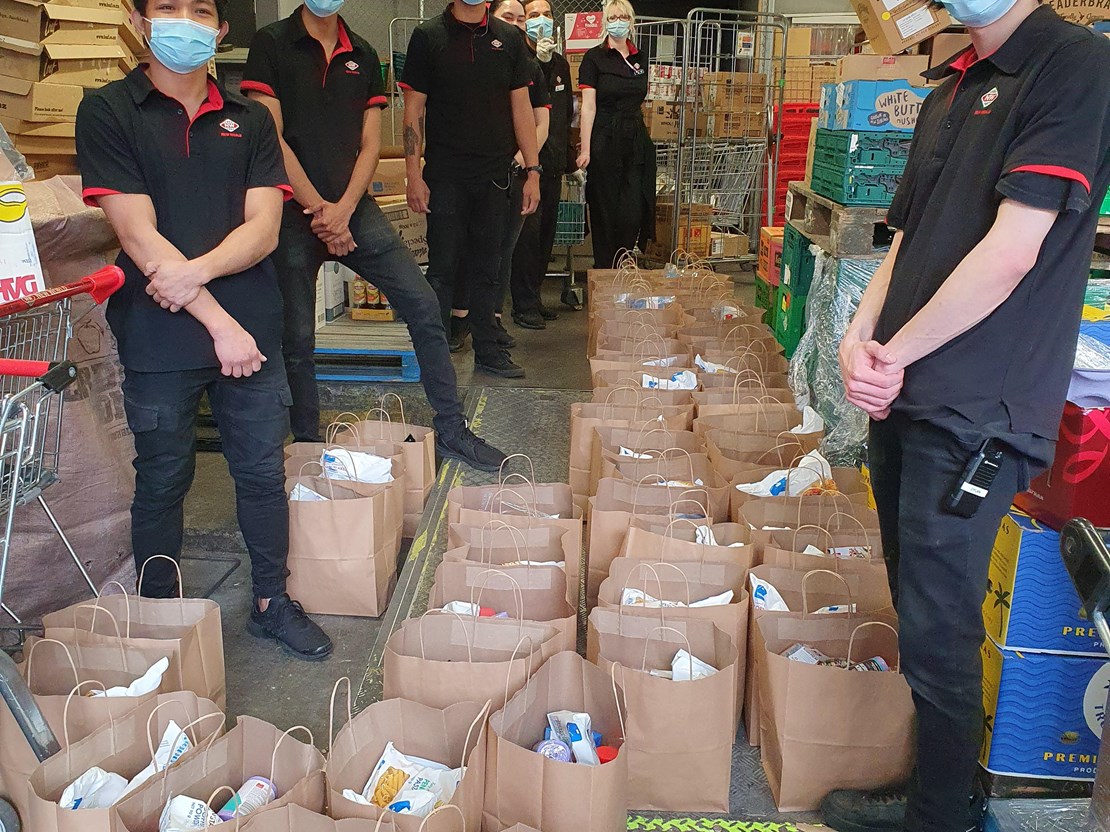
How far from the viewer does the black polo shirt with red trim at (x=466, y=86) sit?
152 inches

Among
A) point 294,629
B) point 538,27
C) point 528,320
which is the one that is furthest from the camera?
point 528,320

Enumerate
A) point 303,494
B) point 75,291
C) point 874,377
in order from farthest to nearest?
point 303,494, point 75,291, point 874,377

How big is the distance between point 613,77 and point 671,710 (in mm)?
5053

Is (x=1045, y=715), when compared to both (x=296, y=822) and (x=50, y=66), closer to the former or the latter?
(x=296, y=822)

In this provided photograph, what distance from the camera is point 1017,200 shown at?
1373 mm

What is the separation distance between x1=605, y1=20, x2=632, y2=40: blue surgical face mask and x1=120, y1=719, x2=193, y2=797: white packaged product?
17.1 ft

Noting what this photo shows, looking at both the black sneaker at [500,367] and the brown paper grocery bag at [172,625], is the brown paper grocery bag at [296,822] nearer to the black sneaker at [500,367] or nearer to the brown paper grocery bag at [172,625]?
the brown paper grocery bag at [172,625]

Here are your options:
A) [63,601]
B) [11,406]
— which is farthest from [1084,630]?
[63,601]

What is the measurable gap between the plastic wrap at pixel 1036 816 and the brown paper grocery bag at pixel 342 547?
1.57m

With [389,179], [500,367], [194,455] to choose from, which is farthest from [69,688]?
[389,179]

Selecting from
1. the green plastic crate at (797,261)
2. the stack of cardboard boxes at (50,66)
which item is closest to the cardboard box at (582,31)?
the green plastic crate at (797,261)

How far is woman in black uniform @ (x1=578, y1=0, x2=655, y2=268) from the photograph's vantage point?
6.04 meters

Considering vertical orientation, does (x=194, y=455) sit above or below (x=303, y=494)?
above

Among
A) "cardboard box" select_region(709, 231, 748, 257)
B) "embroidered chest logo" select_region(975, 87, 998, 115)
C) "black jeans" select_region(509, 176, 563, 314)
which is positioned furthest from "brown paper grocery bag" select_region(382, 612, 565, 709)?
"cardboard box" select_region(709, 231, 748, 257)
